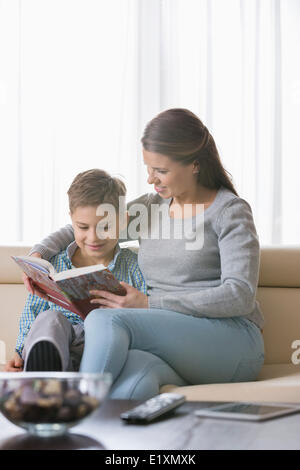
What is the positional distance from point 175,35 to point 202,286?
74.5 inches

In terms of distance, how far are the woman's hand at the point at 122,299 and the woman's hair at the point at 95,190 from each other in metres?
0.35

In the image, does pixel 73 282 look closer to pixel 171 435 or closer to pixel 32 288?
pixel 32 288

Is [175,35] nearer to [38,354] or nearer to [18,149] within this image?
[18,149]

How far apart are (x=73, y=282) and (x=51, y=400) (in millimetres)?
723

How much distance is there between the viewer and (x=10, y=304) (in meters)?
2.20

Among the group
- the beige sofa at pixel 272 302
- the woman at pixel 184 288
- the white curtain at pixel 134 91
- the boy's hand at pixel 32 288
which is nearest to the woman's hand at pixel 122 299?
the woman at pixel 184 288

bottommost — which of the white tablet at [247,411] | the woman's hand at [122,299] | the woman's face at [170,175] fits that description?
the white tablet at [247,411]

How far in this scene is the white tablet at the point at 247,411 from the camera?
3.32ft

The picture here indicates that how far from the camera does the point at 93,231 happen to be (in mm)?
1914

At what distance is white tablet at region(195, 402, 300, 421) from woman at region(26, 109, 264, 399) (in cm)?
39

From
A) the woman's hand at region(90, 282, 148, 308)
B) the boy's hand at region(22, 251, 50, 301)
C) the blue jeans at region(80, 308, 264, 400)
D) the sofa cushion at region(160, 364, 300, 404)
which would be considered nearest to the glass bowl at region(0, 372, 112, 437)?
the blue jeans at region(80, 308, 264, 400)

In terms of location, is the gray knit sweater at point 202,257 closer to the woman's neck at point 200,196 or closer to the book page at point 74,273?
the woman's neck at point 200,196

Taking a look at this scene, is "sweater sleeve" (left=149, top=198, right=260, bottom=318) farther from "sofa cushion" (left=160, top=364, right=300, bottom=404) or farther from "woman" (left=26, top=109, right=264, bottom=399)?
"sofa cushion" (left=160, top=364, right=300, bottom=404)

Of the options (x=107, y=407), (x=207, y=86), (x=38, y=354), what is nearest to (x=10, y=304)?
(x=38, y=354)
